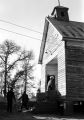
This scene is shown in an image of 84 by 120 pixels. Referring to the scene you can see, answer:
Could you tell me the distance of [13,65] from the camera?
138ft

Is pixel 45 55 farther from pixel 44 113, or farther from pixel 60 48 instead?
pixel 44 113

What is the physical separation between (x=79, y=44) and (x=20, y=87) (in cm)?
2560

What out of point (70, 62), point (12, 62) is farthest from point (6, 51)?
point (70, 62)

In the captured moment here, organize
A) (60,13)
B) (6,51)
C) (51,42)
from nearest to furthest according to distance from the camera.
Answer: (51,42)
(60,13)
(6,51)

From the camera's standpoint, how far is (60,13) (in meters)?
27.0

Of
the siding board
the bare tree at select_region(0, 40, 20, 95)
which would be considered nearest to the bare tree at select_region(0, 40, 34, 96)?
the bare tree at select_region(0, 40, 20, 95)

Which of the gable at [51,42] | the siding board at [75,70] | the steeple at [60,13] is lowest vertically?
the siding board at [75,70]

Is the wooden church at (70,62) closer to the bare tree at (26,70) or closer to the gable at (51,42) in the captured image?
the gable at (51,42)

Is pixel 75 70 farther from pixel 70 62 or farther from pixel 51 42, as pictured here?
pixel 51 42

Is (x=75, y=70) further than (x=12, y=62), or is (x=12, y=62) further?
(x=12, y=62)


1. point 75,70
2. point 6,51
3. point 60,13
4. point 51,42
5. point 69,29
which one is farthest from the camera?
point 6,51

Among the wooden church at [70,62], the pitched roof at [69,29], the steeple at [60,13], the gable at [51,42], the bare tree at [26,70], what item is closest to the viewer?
the wooden church at [70,62]

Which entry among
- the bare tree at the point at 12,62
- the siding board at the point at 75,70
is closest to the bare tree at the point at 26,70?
the bare tree at the point at 12,62

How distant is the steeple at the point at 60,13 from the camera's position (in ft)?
87.2
